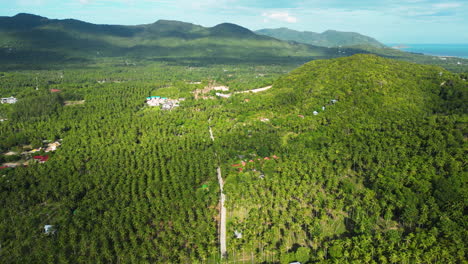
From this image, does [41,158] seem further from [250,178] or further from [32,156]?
[250,178]

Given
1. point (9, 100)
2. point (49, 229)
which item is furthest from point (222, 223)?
point (9, 100)

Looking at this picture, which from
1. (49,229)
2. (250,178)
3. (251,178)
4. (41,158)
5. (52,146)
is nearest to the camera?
(49,229)

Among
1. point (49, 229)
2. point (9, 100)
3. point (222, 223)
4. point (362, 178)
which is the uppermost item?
point (9, 100)

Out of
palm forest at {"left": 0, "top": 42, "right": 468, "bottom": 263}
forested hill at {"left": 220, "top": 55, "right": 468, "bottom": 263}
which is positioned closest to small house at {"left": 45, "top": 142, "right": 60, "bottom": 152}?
palm forest at {"left": 0, "top": 42, "right": 468, "bottom": 263}

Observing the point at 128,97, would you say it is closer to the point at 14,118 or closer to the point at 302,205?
the point at 14,118

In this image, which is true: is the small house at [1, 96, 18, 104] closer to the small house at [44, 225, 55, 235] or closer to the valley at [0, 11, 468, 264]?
the valley at [0, 11, 468, 264]

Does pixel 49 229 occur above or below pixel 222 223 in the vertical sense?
above

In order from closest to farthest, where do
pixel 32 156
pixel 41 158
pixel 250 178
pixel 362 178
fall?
pixel 250 178
pixel 362 178
pixel 41 158
pixel 32 156
